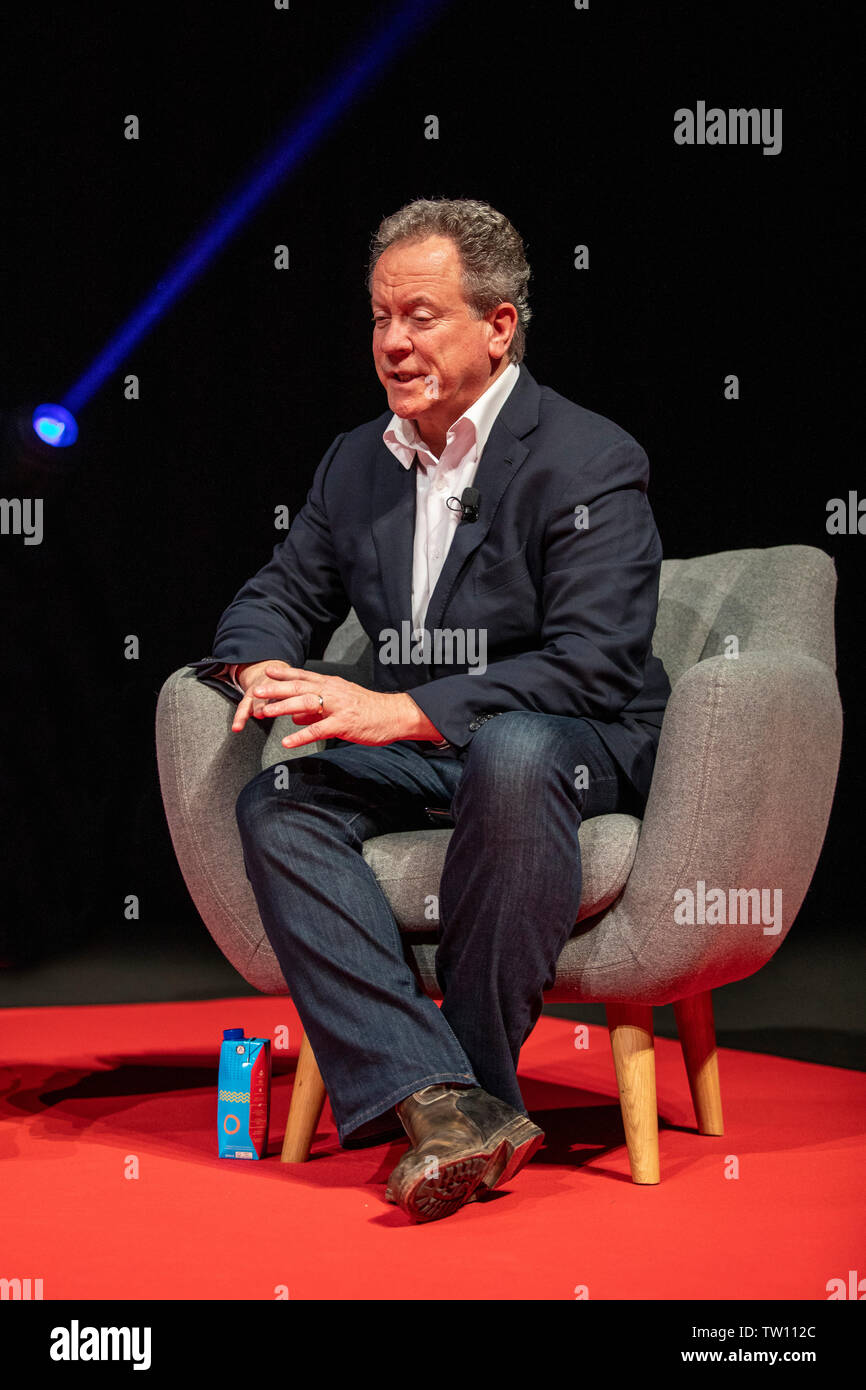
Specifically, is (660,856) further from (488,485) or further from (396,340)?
(396,340)

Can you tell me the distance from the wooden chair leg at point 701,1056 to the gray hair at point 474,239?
1098mm

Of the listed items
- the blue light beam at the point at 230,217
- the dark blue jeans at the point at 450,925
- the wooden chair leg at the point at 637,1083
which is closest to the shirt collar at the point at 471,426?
the dark blue jeans at the point at 450,925

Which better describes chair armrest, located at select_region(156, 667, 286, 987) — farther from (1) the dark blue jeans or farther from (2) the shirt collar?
(2) the shirt collar

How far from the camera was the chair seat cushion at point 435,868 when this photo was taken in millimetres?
1861

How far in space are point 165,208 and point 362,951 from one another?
220cm

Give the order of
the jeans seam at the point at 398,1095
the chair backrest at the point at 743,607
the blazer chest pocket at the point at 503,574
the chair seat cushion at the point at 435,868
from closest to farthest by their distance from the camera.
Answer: the jeans seam at the point at 398,1095
the chair seat cushion at the point at 435,868
the blazer chest pocket at the point at 503,574
the chair backrest at the point at 743,607

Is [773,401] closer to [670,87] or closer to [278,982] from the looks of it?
[670,87]

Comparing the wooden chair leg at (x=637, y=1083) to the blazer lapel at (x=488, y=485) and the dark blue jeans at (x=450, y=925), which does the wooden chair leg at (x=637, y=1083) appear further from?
the blazer lapel at (x=488, y=485)

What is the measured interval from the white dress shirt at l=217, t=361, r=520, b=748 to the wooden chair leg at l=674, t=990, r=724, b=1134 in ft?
2.32

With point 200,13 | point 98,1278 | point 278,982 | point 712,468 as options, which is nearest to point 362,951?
point 278,982

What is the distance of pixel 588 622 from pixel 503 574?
0.66 ft

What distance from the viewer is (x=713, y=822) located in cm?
182

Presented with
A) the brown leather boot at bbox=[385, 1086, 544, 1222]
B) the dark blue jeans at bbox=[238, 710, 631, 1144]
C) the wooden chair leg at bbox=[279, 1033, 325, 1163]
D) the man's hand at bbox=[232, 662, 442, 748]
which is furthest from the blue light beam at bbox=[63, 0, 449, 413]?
the brown leather boot at bbox=[385, 1086, 544, 1222]

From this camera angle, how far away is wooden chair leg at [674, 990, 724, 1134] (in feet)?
7.00
